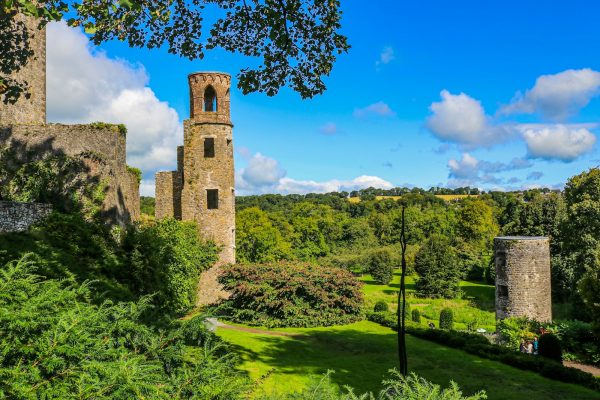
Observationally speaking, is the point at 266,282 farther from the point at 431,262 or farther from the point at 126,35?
the point at 431,262

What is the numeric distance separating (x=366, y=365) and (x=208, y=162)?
14.4m

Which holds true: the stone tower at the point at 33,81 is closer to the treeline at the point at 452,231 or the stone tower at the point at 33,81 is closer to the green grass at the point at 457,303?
the treeline at the point at 452,231

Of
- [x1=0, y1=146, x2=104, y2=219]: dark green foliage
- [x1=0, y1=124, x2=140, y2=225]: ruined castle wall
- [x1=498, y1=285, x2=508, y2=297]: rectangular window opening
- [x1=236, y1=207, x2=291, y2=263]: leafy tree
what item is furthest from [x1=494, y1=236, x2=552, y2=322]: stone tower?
[x1=236, y1=207, x2=291, y2=263]: leafy tree

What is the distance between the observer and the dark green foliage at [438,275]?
45.6m

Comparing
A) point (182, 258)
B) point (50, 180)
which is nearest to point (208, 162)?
point (182, 258)

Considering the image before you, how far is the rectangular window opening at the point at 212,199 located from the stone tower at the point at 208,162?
0.06 m

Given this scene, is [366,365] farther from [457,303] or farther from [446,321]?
[457,303]

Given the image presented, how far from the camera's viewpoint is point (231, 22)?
9.26m

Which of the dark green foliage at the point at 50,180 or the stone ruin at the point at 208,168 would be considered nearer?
the dark green foliage at the point at 50,180

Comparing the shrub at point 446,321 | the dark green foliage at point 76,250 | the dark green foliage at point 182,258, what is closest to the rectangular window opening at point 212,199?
the dark green foliage at point 182,258

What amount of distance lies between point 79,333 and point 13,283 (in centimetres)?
126

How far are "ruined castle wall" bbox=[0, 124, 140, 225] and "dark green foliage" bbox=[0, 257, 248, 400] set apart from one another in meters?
11.1

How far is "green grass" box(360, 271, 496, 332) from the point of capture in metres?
34.2

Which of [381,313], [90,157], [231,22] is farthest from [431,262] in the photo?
[231,22]
